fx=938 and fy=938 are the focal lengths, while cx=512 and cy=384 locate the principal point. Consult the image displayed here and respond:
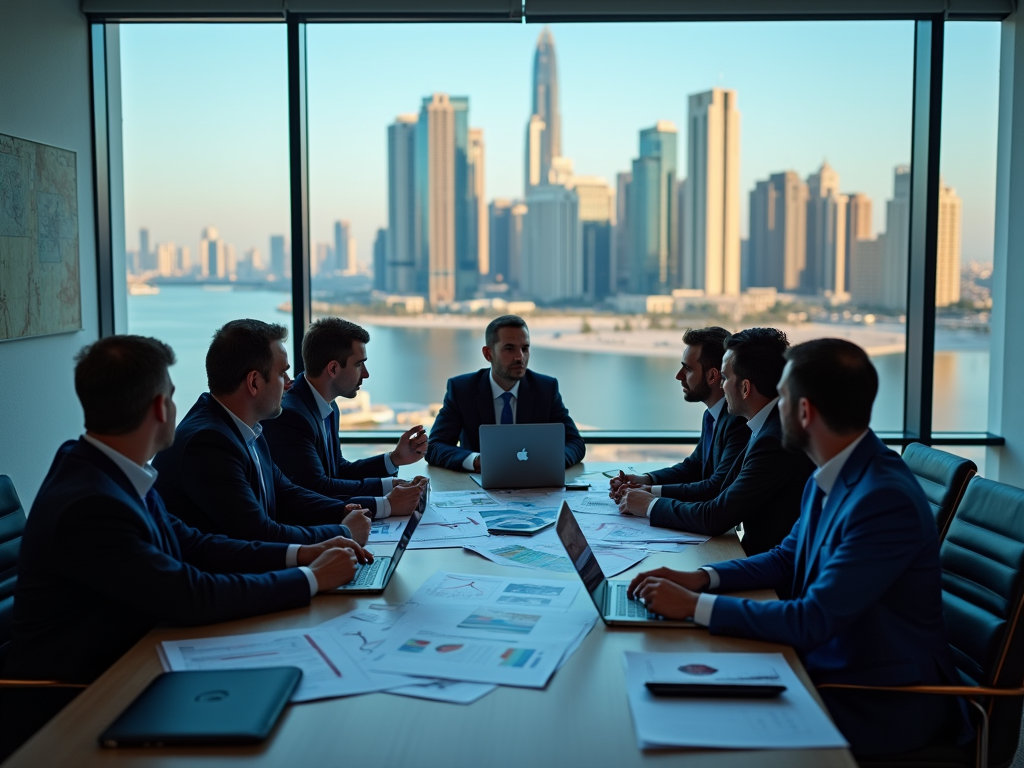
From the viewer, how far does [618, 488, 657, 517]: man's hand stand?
2902 mm

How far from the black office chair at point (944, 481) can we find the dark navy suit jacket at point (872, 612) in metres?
0.63

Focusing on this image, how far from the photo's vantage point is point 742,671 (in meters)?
1.65

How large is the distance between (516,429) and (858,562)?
1.63 meters

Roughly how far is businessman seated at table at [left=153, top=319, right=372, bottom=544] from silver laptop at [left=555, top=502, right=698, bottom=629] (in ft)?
2.23

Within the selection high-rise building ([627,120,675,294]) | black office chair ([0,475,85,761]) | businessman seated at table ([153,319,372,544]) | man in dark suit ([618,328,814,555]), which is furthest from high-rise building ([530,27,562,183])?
black office chair ([0,475,85,761])

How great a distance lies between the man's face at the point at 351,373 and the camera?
3568mm

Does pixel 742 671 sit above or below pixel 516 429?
below

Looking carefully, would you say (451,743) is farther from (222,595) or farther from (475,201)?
(475,201)

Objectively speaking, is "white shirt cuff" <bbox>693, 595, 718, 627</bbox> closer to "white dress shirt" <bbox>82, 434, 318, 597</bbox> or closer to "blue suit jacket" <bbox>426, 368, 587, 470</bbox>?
"white dress shirt" <bbox>82, 434, 318, 597</bbox>

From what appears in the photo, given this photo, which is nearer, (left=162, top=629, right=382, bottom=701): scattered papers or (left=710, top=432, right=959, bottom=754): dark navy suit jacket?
(left=162, top=629, right=382, bottom=701): scattered papers

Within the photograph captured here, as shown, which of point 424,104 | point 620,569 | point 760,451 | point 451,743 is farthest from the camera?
point 424,104

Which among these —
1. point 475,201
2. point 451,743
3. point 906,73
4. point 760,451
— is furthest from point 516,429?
point 906,73

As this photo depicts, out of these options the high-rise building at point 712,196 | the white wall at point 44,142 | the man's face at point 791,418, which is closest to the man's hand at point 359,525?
the man's face at point 791,418

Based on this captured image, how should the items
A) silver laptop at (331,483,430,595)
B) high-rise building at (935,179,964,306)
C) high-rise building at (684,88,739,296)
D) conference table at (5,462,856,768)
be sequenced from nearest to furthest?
conference table at (5,462,856,768) < silver laptop at (331,483,430,595) < high-rise building at (935,179,964,306) < high-rise building at (684,88,739,296)
